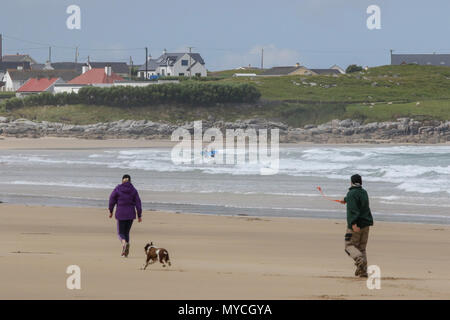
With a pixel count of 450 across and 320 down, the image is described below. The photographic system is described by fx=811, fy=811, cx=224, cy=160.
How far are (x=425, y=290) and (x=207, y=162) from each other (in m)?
30.3

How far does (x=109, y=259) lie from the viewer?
12.5 m

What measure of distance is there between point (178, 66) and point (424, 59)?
39.4m

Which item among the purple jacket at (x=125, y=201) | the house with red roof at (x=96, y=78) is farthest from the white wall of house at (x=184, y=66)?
the purple jacket at (x=125, y=201)

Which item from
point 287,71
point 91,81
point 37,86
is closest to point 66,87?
point 91,81

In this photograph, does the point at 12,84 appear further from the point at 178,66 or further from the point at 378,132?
the point at 378,132

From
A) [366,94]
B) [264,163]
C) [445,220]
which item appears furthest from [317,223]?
[366,94]

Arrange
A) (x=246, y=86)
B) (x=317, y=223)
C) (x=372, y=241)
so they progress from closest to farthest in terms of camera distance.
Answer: (x=372, y=241) < (x=317, y=223) < (x=246, y=86)

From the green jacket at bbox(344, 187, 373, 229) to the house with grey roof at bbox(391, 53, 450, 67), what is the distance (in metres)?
115

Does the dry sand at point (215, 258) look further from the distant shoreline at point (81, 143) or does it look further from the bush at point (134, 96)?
the bush at point (134, 96)

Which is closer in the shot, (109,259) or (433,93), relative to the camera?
(109,259)

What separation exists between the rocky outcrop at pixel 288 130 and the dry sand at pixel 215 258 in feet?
149

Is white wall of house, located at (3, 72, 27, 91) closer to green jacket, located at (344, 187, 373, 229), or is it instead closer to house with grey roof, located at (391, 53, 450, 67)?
house with grey roof, located at (391, 53, 450, 67)

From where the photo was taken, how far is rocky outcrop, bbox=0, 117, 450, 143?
213 ft
